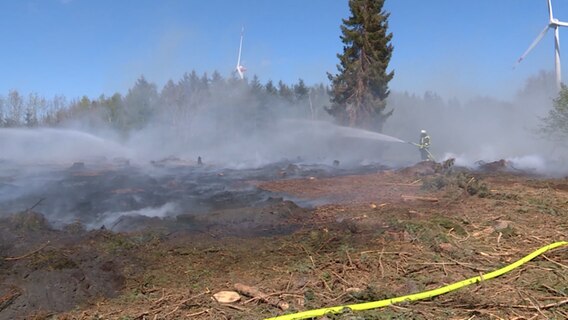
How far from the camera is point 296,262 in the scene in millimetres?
6434

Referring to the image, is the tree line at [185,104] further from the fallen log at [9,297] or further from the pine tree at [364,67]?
the fallen log at [9,297]

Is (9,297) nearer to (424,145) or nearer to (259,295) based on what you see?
(259,295)

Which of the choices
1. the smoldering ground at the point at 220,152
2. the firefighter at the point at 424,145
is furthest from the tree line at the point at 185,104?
the firefighter at the point at 424,145

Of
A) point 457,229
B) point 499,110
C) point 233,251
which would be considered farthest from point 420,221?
point 499,110

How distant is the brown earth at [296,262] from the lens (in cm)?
487

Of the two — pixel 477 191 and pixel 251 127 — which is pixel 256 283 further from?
pixel 251 127

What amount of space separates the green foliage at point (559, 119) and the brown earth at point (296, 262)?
47.9 ft

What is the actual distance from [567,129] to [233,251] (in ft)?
74.6

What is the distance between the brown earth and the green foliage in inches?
574

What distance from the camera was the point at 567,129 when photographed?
22703 millimetres

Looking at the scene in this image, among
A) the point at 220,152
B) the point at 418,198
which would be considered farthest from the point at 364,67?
the point at 418,198

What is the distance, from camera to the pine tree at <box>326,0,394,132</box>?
37250mm

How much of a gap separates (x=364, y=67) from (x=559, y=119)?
18.2 metres

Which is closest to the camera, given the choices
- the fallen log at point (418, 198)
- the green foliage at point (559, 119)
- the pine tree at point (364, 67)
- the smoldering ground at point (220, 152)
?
the fallen log at point (418, 198)
